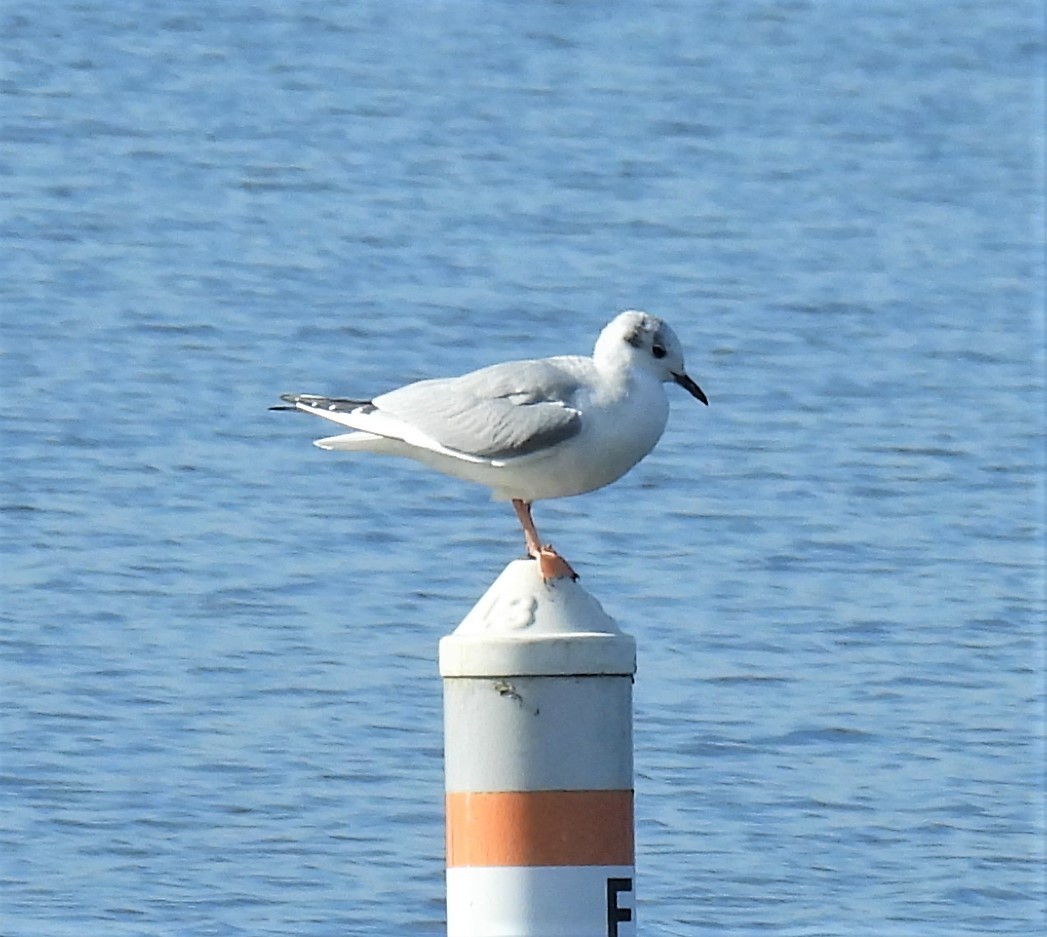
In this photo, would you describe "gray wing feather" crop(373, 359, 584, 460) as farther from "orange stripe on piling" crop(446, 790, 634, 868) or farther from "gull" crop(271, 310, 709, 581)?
"orange stripe on piling" crop(446, 790, 634, 868)

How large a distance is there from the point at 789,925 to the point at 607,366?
3766 millimetres

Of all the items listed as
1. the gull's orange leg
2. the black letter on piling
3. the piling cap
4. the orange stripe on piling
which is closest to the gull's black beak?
the gull's orange leg

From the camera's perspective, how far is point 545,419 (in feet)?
14.4

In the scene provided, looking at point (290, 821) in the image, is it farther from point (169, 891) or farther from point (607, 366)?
point (607, 366)

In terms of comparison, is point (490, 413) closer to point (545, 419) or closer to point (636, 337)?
point (545, 419)

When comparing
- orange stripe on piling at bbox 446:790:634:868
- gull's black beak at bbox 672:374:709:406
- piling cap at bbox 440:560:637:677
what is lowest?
orange stripe on piling at bbox 446:790:634:868

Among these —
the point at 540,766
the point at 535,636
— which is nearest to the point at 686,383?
the point at 535,636

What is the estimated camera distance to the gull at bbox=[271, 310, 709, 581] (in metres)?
4.43

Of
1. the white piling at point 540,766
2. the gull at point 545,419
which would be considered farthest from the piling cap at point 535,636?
the gull at point 545,419

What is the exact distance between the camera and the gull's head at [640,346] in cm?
451

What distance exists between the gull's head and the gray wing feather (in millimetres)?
79

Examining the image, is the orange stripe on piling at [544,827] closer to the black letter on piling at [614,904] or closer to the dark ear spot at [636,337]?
the black letter on piling at [614,904]

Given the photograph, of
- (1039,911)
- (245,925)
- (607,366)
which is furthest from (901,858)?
(607,366)

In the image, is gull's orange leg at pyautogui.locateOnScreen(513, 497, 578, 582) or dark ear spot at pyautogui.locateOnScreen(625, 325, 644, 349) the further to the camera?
dark ear spot at pyautogui.locateOnScreen(625, 325, 644, 349)
